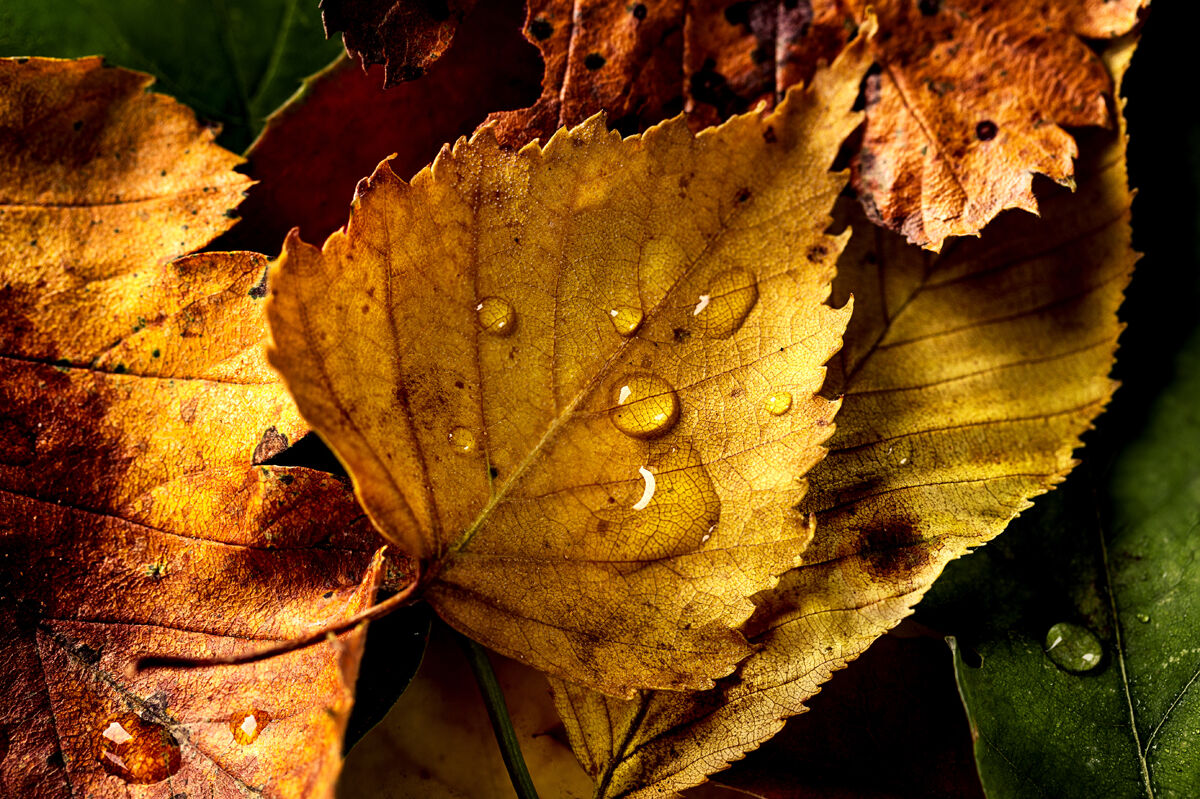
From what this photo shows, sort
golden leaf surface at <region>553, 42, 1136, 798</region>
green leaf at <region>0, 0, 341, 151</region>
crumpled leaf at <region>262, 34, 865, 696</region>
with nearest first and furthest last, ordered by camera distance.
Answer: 1. crumpled leaf at <region>262, 34, 865, 696</region>
2. golden leaf surface at <region>553, 42, 1136, 798</region>
3. green leaf at <region>0, 0, 341, 151</region>

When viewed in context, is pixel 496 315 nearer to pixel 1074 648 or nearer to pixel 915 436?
pixel 915 436

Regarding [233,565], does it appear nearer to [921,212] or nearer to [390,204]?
[390,204]

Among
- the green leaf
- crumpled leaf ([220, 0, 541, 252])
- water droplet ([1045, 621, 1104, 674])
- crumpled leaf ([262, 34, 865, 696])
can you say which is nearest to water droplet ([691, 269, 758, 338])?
crumpled leaf ([262, 34, 865, 696])

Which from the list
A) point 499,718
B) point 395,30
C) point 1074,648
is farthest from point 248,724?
point 1074,648

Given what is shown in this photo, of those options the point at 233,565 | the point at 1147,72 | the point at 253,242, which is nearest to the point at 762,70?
the point at 1147,72

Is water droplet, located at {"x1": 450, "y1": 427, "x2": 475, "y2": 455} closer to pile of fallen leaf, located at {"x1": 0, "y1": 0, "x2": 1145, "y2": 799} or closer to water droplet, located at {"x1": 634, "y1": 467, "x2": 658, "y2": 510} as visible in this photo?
pile of fallen leaf, located at {"x1": 0, "y1": 0, "x2": 1145, "y2": 799}

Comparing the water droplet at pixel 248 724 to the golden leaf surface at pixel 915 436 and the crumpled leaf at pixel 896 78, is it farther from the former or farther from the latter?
the crumpled leaf at pixel 896 78

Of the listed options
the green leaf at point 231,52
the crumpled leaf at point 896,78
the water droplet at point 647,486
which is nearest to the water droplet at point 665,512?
the water droplet at point 647,486
